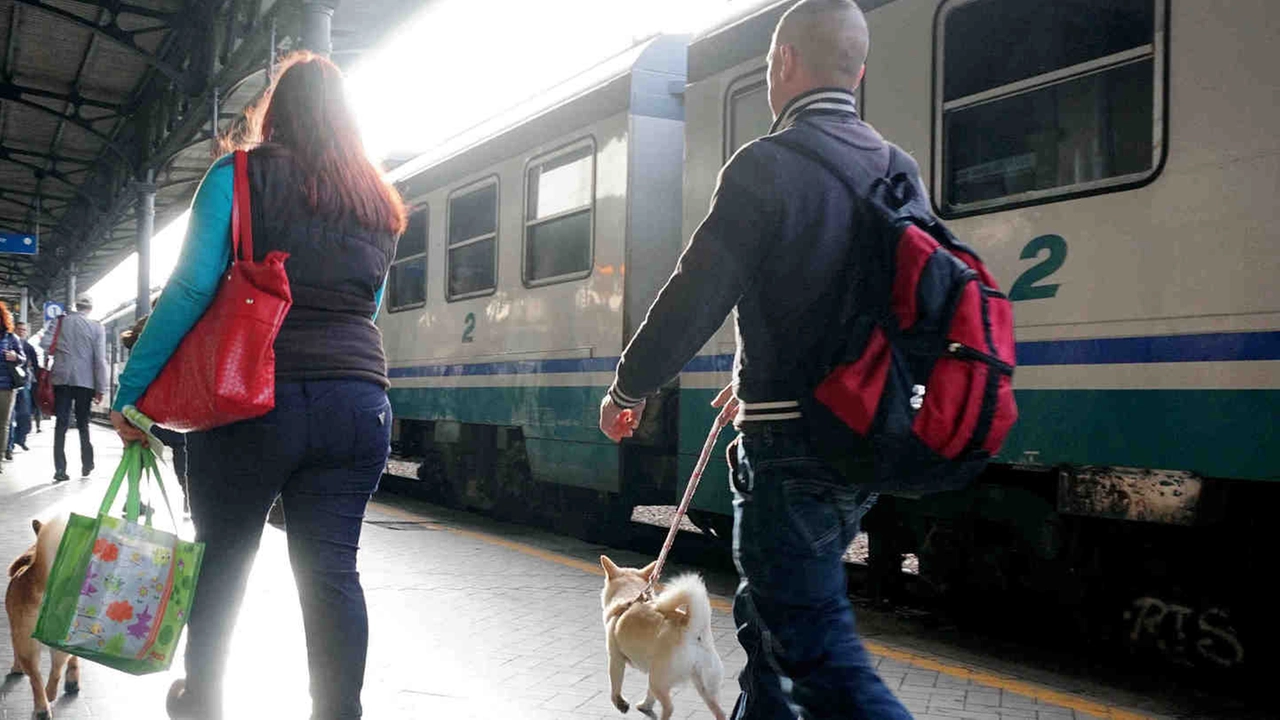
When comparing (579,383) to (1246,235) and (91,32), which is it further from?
(91,32)

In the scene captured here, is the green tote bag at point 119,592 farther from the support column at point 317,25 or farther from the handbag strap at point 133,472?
the support column at point 317,25

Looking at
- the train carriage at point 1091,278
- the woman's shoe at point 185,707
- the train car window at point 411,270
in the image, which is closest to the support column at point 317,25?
the train car window at point 411,270

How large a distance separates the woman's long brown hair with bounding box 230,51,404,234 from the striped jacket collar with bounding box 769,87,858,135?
42.5 inches

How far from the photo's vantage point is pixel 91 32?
16859 millimetres

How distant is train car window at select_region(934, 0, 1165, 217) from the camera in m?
4.58

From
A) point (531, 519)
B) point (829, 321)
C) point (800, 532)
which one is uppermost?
point (829, 321)

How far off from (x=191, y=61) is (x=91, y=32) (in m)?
1.48

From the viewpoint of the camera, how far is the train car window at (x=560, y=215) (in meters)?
8.29

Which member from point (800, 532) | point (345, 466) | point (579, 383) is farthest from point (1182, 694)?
point (579, 383)

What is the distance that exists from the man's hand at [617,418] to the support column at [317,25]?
7.84m

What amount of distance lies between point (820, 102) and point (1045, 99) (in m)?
2.80

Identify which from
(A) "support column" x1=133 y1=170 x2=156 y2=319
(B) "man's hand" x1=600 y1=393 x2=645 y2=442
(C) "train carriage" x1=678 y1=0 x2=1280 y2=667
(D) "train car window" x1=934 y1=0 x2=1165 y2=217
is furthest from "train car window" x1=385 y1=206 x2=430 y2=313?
(A) "support column" x1=133 y1=170 x2=156 y2=319

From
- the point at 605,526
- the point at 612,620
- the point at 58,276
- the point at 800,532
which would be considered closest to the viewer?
the point at 800,532

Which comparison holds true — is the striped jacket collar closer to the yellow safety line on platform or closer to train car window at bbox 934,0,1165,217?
the yellow safety line on platform
